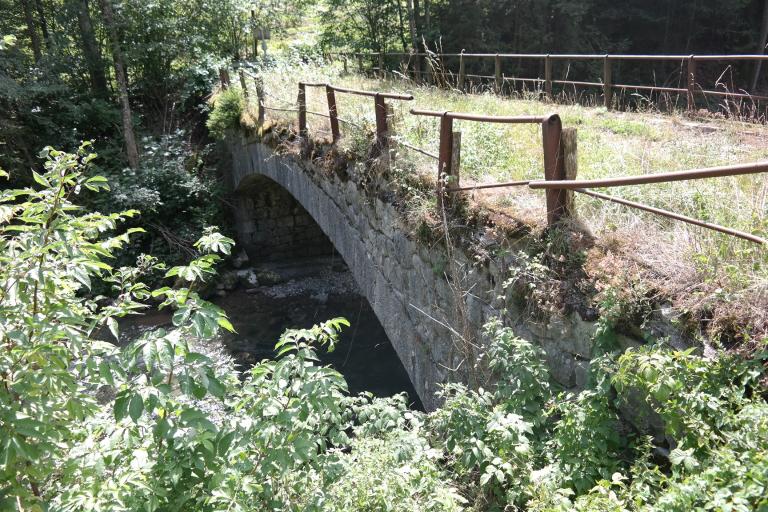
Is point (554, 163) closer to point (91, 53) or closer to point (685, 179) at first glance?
point (685, 179)

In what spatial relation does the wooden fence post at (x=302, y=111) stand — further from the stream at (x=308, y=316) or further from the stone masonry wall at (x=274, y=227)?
the stone masonry wall at (x=274, y=227)

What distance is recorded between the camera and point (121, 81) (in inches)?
513

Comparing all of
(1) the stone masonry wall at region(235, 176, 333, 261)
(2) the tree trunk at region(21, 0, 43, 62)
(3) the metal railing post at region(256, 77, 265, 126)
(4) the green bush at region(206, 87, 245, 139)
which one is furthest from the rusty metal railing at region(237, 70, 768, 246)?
(2) the tree trunk at region(21, 0, 43, 62)

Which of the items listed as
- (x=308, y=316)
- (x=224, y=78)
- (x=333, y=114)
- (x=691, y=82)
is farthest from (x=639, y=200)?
(x=224, y=78)

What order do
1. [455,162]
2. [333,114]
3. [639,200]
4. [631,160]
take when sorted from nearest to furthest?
[639,200], [455,162], [631,160], [333,114]

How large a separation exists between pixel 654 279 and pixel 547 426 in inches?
38.5

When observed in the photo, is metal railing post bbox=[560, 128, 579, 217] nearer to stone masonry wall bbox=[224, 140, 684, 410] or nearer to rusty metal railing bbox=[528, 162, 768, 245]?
rusty metal railing bbox=[528, 162, 768, 245]

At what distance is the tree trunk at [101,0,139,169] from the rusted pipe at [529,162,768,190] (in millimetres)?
12218

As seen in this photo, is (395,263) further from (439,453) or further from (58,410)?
(58,410)

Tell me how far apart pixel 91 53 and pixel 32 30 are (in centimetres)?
168

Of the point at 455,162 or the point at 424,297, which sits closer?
the point at 455,162

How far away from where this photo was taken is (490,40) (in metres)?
17.4

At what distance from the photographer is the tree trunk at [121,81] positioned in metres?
12.5

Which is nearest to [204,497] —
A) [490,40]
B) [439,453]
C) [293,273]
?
[439,453]
